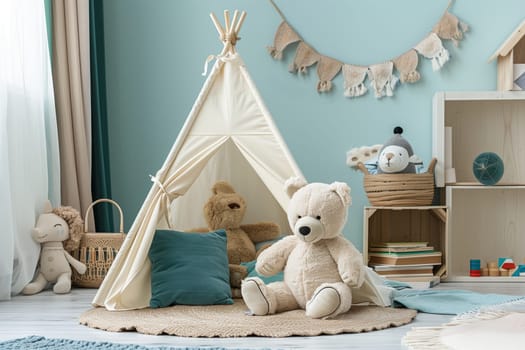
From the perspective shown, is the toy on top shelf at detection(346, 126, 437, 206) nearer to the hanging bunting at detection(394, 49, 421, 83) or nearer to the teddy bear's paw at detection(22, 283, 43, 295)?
the hanging bunting at detection(394, 49, 421, 83)

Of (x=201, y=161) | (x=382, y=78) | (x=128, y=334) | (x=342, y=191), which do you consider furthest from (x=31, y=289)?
(x=382, y=78)

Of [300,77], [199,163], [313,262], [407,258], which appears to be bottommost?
[407,258]

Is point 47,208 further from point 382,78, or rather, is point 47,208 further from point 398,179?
point 382,78

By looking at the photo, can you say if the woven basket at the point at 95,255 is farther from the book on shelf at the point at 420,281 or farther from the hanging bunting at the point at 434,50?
the hanging bunting at the point at 434,50

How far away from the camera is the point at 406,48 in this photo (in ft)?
13.0

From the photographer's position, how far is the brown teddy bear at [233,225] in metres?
3.19

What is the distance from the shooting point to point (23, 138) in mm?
3375

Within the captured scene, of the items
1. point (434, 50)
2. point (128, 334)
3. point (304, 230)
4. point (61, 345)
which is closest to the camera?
point (61, 345)

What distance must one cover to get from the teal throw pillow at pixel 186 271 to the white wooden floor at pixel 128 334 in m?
0.32

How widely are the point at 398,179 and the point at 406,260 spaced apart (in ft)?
1.25

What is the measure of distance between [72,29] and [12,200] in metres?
0.94

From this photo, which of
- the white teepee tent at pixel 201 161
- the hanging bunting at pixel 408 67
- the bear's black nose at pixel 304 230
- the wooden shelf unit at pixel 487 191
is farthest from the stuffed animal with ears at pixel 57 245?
the wooden shelf unit at pixel 487 191

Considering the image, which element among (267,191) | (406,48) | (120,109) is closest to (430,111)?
(406,48)

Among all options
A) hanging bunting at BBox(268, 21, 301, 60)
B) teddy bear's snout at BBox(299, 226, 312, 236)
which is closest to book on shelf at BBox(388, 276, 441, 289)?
teddy bear's snout at BBox(299, 226, 312, 236)
